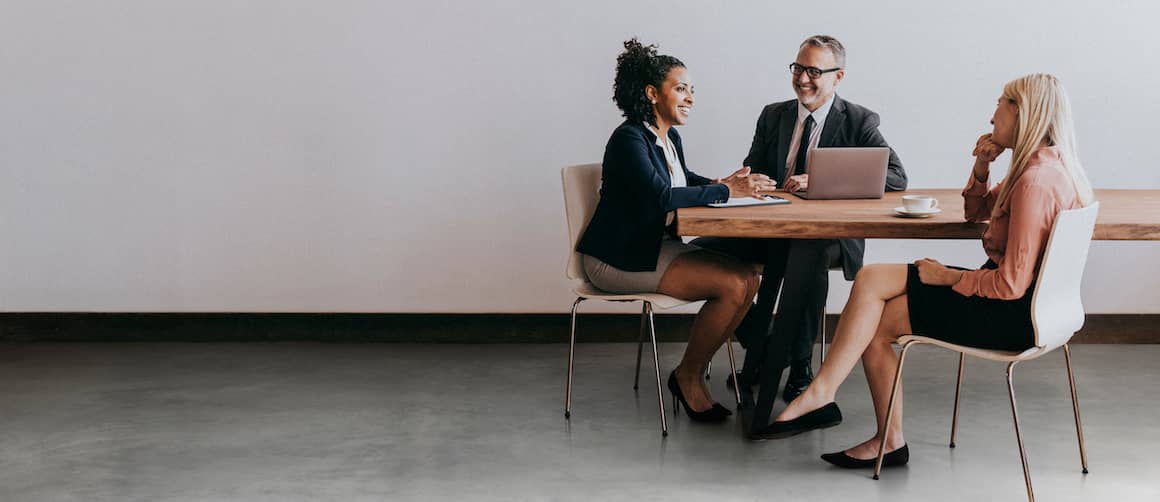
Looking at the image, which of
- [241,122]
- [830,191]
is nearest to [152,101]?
[241,122]

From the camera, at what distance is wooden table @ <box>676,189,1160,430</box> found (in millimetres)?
2967

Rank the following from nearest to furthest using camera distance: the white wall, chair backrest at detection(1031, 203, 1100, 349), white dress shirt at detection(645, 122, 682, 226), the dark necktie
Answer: chair backrest at detection(1031, 203, 1100, 349) → white dress shirt at detection(645, 122, 682, 226) → the dark necktie → the white wall

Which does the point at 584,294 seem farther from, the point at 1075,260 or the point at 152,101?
the point at 152,101

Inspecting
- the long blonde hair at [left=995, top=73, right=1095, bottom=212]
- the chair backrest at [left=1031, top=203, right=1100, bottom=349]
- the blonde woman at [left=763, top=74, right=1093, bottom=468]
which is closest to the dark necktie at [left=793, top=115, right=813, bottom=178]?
the blonde woman at [left=763, top=74, right=1093, bottom=468]

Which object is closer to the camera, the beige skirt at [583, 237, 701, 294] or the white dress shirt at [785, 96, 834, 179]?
the beige skirt at [583, 237, 701, 294]

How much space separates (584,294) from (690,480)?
0.82 metres

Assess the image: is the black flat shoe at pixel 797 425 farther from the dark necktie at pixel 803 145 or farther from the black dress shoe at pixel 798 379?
the dark necktie at pixel 803 145

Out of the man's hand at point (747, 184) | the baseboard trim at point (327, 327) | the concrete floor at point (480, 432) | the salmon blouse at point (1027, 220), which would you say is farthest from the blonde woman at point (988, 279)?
the baseboard trim at point (327, 327)

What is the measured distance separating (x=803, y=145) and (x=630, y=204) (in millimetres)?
814

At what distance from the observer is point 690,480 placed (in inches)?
123

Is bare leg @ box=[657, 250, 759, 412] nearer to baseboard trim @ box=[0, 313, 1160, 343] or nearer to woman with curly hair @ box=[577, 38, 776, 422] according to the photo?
woman with curly hair @ box=[577, 38, 776, 422]

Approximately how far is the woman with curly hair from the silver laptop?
0.18 metres

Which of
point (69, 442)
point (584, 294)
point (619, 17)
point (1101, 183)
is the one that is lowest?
point (69, 442)

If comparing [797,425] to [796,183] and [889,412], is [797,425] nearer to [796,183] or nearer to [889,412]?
[889,412]
